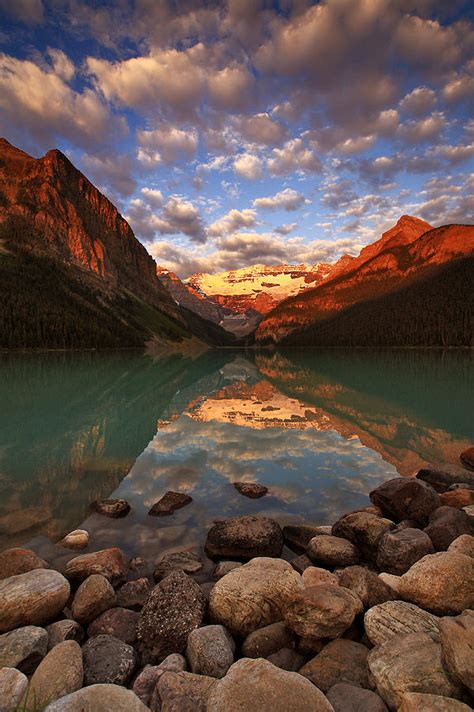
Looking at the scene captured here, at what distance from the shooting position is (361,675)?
6.19m

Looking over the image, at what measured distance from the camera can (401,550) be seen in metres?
9.75

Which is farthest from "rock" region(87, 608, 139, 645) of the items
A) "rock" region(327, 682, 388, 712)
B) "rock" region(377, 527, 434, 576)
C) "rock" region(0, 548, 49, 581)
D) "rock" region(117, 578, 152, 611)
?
"rock" region(377, 527, 434, 576)

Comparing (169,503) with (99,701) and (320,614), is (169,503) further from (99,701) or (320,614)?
(99,701)

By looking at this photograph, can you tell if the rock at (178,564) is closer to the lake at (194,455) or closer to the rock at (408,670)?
the lake at (194,455)

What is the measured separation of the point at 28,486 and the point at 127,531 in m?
6.64

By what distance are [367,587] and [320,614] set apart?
1.58 metres

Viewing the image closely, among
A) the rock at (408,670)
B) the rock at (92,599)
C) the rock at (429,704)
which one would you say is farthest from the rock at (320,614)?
the rock at (92,599)

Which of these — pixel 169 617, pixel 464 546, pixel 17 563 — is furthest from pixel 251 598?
pixel 17 563

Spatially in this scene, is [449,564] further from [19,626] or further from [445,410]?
[445,410]

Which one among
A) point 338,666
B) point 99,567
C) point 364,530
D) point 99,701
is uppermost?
point 99,701

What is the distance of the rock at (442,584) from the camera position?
7562mm

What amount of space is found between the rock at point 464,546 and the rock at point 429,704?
4.76m

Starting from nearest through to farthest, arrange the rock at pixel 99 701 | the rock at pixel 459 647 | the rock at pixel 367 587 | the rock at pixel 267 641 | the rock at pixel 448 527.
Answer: the rock at pixel 99 701 < the rock at pixel 459 647 < the rock at pixel 267 641 < the rock at pixel 367 587 < the rock at pixel 448 527

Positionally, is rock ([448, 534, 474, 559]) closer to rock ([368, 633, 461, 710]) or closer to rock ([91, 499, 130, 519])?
rock ([368, 633, 461, 710])
